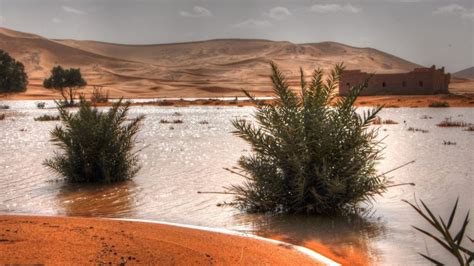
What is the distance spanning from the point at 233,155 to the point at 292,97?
830 centimetres

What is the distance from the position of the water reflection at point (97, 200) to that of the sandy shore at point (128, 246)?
1453 mm

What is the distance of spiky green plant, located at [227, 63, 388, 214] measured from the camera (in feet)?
26.9

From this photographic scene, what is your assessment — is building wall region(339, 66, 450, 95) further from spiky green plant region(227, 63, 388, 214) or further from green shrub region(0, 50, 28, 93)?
spiky green plant region(227, 63, 388, 214)

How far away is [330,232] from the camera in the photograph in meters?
7.59

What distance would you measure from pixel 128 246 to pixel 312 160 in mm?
3206

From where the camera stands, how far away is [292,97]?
8742mm

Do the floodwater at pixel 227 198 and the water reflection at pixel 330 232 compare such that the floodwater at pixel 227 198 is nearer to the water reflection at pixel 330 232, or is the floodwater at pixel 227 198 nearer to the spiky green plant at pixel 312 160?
the water reflection at pixel 330 232

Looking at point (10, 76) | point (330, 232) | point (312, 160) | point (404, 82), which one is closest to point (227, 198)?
point (312, 160)

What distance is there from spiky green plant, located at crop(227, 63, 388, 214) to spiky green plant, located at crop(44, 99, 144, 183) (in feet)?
12.8

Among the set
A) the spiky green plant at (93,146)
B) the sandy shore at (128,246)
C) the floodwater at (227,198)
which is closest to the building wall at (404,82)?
the floodwater at (227,198)

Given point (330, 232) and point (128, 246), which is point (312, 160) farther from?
point (128, 246)

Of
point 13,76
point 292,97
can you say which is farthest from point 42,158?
point 13,76

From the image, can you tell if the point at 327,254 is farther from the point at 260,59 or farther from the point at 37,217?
the point at 260,59

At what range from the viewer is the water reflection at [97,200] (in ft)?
29.8
